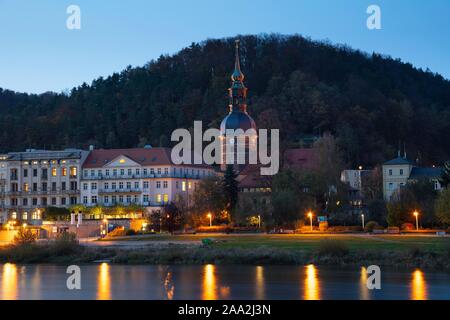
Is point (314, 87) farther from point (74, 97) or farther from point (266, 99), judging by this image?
point (74, 97)

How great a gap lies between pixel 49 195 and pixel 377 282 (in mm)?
76477

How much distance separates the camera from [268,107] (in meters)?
155

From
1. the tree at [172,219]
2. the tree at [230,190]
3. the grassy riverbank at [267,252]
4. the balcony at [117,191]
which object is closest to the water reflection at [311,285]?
the grassy riverbank at [267,252]

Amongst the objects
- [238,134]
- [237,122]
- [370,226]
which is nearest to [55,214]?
[238,134]

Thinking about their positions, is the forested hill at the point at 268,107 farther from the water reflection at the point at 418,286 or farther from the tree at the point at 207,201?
the water reflection at the point at 418,286

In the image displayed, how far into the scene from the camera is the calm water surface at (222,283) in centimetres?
4853

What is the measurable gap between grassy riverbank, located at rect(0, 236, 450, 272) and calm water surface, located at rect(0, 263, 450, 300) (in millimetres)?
2418

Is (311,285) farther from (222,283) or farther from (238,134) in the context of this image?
(238,134)

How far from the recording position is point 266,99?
15962 centimetres

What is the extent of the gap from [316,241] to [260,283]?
20.7m

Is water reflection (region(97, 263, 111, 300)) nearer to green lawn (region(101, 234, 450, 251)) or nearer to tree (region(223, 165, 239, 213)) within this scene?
green lawn (region(101, 234, 450, 251))

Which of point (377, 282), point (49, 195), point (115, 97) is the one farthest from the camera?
point (115, 97)
